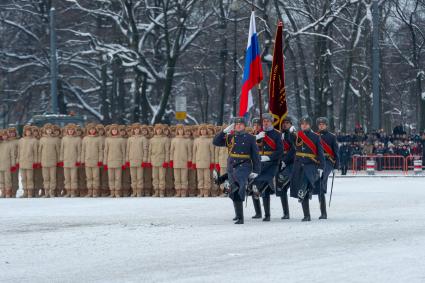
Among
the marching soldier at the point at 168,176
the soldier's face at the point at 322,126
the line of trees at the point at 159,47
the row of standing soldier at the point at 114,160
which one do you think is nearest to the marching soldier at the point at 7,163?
the row of standing soldier at the point at 114,160

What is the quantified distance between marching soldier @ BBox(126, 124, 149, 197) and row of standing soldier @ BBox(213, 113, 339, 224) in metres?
8.74

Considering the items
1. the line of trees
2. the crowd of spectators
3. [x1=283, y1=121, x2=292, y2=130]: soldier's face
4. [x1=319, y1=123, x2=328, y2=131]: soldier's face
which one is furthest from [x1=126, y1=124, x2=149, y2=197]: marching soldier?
the line of trees

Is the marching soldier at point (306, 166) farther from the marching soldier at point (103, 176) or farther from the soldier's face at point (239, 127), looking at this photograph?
the marching soldier at point (103, 176)

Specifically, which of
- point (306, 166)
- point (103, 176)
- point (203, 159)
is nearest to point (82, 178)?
point (103, 176)

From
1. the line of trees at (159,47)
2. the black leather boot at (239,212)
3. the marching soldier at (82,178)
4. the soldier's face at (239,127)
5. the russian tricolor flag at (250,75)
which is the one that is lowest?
the black leather boot at (239,212)

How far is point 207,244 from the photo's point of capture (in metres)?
16.7

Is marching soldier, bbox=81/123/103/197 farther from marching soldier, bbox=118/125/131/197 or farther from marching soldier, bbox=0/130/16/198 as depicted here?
marching soldier, bbox=0/130/16/198

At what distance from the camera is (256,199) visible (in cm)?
2108

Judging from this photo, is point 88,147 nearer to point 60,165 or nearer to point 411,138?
point 60,165

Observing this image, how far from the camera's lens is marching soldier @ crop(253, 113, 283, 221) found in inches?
808

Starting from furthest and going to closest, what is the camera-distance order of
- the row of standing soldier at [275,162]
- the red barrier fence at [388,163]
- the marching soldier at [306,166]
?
the red barrier fence at [388,163] < the marching soldier at [306,166] < the row of standing soldier at [275,162]

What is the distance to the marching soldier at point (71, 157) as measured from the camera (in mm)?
30172

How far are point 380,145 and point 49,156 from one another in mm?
17609

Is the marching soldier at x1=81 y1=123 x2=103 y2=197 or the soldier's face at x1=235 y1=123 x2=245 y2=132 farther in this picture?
the marching soldier at x1=81 y1=123 x2=103 y2=197
